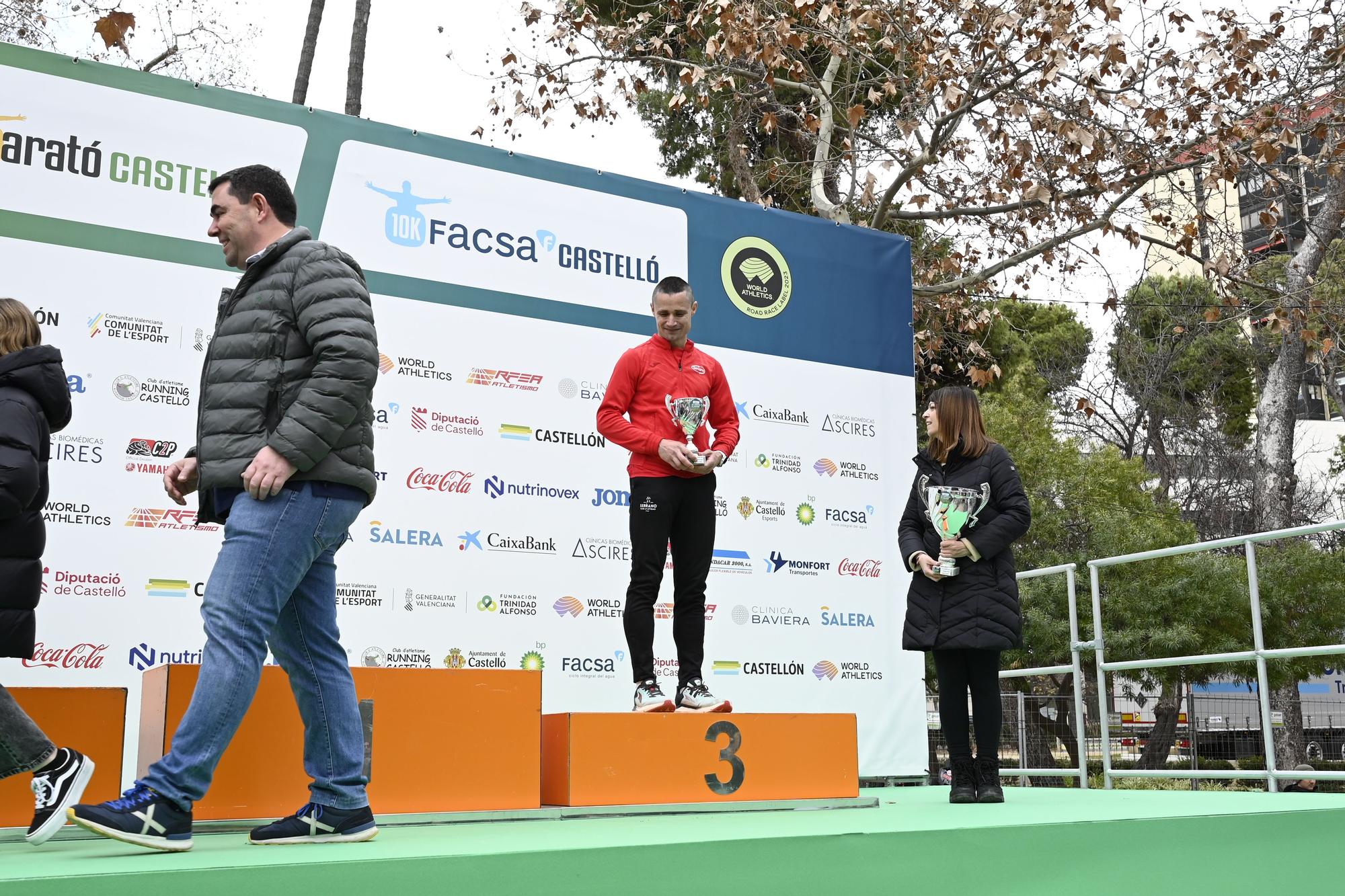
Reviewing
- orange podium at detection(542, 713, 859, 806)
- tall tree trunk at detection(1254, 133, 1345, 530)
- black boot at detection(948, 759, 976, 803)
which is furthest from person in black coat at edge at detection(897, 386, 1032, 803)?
tall tree trunk at detection(1254, 133, 1345, 530)

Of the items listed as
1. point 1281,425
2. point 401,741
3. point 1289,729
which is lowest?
point 1289,729

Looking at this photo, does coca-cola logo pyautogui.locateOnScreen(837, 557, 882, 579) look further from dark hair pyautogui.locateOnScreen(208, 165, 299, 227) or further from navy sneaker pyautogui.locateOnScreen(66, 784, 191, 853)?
navy sneaker pyautogui.locateOnScreen(66, 784, 191, 853)

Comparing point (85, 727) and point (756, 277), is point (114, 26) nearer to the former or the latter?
point (85, 727)

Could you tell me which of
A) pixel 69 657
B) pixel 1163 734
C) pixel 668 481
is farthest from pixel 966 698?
pixel 1163 734

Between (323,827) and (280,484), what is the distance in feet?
2.56

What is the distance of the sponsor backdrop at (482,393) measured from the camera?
14.7 ft

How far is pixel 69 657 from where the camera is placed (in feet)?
14.0

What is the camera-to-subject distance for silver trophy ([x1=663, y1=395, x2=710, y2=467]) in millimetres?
4004

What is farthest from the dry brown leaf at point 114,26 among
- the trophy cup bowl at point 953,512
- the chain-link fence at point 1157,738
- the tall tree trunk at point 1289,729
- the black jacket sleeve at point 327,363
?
the tall tree trunk at point 1289,729

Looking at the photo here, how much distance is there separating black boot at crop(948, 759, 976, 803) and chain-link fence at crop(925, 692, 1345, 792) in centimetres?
462

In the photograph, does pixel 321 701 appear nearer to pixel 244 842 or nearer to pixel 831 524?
pixel 244 842

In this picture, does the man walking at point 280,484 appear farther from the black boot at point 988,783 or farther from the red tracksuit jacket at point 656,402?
the black boot at point 988,783

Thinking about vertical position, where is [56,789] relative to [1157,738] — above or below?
above

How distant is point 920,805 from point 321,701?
2.25 meters
